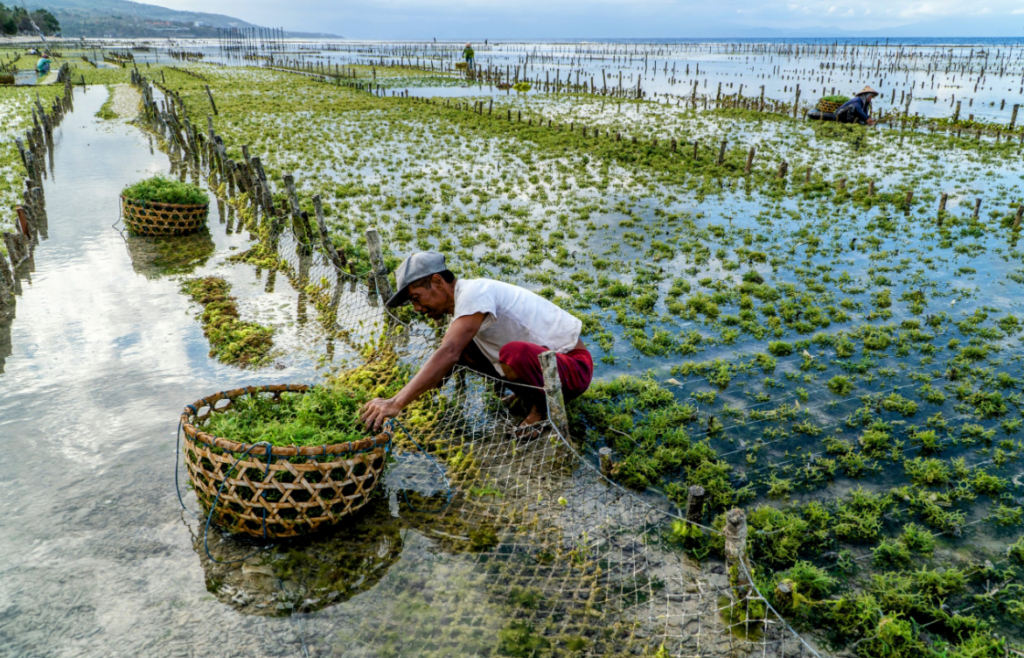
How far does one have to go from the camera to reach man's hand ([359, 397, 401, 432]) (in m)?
4.04

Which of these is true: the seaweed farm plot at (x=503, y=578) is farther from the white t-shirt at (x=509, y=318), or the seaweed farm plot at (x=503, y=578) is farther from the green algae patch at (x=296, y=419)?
the white t-shirt at (x=509, y=318)

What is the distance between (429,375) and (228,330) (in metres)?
4.02

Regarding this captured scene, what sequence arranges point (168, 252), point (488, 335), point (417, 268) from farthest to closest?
point (168, 252)
point (488, 335)
point (417, 268)

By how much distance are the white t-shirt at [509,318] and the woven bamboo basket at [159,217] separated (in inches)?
290

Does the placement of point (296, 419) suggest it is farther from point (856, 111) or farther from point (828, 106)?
point (828, 106)

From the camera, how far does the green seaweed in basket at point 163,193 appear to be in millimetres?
9906

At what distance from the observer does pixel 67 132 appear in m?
20.5

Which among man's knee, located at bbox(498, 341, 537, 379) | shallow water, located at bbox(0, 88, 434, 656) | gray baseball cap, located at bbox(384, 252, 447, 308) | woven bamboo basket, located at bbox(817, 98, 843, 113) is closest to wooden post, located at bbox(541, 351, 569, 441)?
man's knee, located at bbox(498, 341, 537, 379)

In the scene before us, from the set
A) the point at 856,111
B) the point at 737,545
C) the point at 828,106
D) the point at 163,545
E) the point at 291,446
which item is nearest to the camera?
the point at 737,545

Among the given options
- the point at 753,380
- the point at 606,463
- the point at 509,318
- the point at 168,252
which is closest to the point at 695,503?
the point at 606,463

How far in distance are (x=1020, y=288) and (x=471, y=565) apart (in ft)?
29.2

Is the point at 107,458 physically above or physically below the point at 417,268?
below

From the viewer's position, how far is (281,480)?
3766 millimetres

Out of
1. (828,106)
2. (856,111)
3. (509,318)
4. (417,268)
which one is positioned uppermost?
(828,106)
